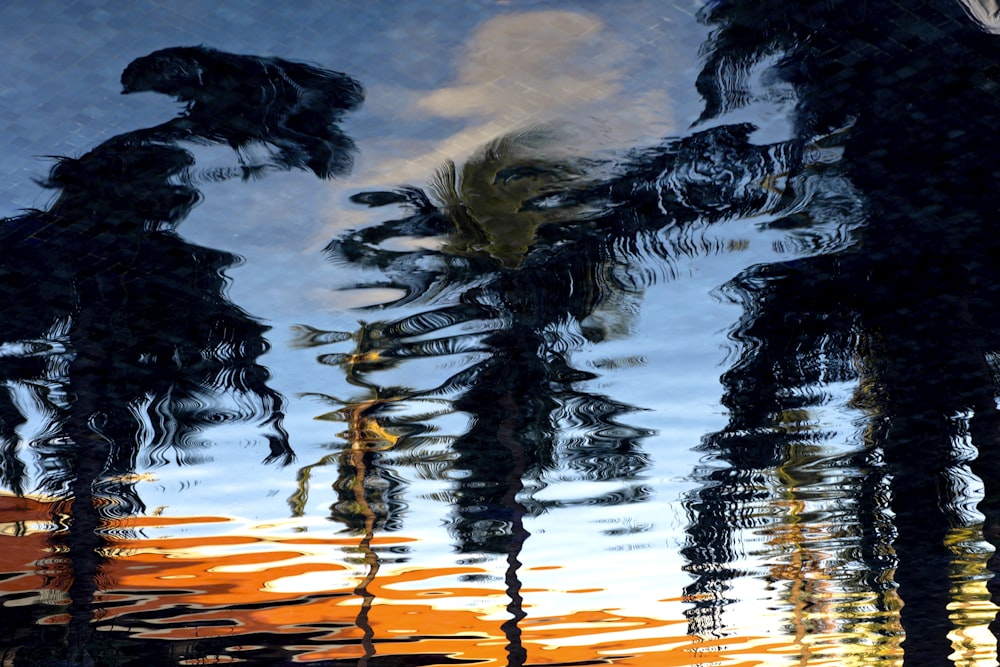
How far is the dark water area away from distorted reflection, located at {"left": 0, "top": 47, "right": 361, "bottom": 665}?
0.03ft

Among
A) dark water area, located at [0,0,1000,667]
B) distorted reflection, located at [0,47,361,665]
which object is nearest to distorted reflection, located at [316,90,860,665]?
dark water area, located at [0,0,1000,667]

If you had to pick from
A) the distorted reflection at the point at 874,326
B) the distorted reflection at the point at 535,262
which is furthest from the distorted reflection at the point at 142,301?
the distorted reflection at the point at 874,326

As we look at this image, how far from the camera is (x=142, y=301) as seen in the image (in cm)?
240

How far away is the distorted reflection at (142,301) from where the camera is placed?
1.70m

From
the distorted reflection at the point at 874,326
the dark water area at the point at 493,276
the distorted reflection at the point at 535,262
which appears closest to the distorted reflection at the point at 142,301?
the dark water area at the point at 493,276

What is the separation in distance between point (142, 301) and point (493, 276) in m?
0.97

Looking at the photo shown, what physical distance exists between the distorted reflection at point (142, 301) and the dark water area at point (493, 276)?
0.03 ft

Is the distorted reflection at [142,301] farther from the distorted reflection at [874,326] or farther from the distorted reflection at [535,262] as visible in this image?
the distorted reflection at [874,326]

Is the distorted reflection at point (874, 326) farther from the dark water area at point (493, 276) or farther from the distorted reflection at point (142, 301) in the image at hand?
the distorted reflection at point (142, 301)

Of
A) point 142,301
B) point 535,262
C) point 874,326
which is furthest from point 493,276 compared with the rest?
point 874,326

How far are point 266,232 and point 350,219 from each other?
23 centimetres

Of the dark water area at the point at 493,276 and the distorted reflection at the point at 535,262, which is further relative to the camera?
the distorted reflection at the point at 535,262

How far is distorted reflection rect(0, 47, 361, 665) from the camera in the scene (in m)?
1.70

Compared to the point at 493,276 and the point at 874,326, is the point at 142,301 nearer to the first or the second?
the point at 493,276
